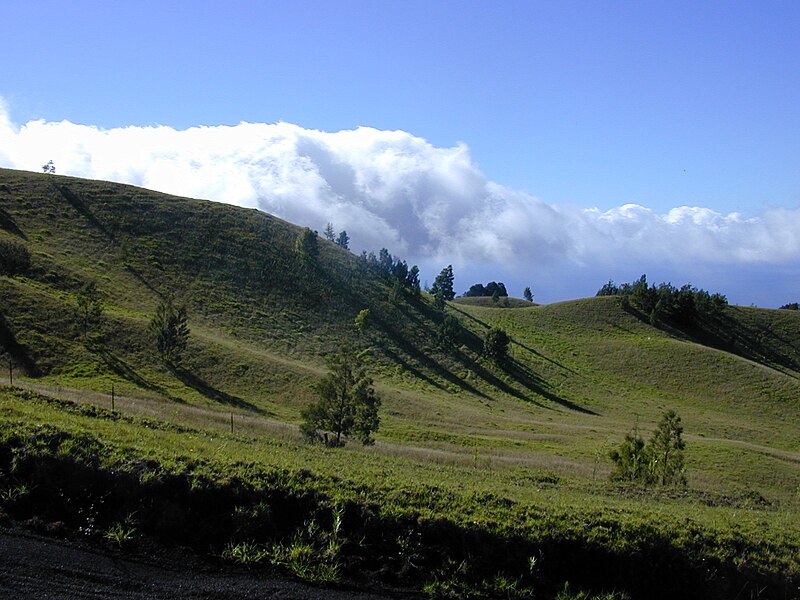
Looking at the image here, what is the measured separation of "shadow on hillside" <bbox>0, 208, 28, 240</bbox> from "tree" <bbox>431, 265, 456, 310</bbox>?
65566mm

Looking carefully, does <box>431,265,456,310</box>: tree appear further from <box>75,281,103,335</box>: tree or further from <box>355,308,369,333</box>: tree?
<box>75,281,103,335</box>: tree

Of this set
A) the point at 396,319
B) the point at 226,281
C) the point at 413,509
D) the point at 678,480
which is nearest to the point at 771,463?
the point at 678,480

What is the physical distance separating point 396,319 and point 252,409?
156 feet

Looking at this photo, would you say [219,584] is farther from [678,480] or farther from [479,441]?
[479,441]

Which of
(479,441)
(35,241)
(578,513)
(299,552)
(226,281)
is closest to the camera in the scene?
(299,552)

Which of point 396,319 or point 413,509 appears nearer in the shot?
point 413,509

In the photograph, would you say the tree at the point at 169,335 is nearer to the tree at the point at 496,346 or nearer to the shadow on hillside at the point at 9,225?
the shadow on hillside at the point at 9,225

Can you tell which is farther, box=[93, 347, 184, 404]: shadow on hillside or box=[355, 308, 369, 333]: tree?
box=[355, 308, 369, 333]: tree

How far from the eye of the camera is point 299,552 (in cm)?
945

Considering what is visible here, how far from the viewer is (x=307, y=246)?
4336 inches

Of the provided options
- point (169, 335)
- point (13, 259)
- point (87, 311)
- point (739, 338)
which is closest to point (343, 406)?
point (169, 335)

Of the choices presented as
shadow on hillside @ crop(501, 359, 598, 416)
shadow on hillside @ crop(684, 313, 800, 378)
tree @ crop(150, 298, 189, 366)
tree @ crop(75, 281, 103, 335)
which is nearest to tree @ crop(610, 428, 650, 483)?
tree @ crop(150, 298, 189, 366)

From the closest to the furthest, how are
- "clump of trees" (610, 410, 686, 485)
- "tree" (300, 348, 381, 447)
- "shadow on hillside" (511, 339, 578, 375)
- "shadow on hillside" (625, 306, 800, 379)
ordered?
"clump of trees" (610, 410, 686, 485) → "tree" (300, 348, 381, 447) → "shadow on hillside" (511, 339, 578, 375) → "shadow on hillside" (625, 306, 800, 379)

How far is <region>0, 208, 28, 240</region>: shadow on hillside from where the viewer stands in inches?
3393
